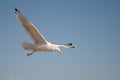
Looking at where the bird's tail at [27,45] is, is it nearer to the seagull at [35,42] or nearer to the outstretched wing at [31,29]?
the seagull at [35,42]

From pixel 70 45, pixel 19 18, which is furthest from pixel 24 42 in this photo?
pixel 70 45

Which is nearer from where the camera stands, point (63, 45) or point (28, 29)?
point (28, 29)

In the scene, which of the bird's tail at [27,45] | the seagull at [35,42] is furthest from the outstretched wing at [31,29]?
the bird's tail at [27,45]

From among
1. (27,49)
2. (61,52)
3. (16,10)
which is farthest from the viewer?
(61,52)

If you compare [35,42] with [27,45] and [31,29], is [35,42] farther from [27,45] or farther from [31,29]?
[31,29]

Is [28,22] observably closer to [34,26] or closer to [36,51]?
[34,26]

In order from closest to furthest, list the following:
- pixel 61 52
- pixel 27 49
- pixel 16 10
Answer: pixel 16 10, pixel 27 49, pixel 61 52

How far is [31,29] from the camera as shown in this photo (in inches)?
995

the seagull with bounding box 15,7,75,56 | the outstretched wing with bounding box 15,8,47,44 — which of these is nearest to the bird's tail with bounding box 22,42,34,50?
the seagull with bounding box 15,7,75,56

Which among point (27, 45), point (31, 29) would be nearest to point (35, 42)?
point (27, 45)

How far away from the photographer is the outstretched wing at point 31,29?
24000 mm

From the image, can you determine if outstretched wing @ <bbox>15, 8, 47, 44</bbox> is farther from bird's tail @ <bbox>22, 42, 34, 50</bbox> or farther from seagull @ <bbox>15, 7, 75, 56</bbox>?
bird's tail @ <bbox>22, 42, 34, 50</bbox>

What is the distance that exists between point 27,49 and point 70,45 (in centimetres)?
416

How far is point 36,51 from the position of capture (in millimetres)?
26266
